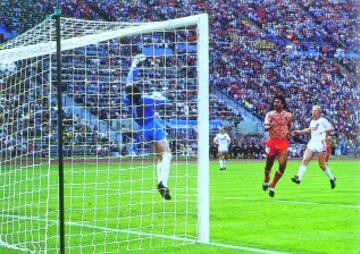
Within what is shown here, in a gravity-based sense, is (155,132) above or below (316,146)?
above

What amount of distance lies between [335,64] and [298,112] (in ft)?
20.4

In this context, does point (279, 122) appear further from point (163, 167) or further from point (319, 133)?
point (163, 167)

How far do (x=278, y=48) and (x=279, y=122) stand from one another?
3643cm

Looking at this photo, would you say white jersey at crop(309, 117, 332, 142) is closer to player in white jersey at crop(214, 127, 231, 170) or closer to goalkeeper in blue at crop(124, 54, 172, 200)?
goalkeeper in blue at crop(124, 54, 172, 200)

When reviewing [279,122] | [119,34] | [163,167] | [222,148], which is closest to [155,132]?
[163,167]

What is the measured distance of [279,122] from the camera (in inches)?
655

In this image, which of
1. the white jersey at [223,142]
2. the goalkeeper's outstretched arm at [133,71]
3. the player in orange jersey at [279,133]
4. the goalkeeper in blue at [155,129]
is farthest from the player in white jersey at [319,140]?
the white jersey at [223,142]

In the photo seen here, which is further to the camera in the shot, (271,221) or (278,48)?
(278,48)

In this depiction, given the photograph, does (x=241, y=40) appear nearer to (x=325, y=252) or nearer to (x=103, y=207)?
(x=103, y=207)

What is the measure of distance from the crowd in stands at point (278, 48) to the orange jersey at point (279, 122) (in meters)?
29.4

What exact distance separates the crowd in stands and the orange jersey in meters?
29.4

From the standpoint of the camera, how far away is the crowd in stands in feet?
157

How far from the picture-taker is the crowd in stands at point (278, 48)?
47812 millimetres

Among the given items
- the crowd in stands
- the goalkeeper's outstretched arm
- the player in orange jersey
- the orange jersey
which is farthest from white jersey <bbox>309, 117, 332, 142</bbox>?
the crowd in stands
